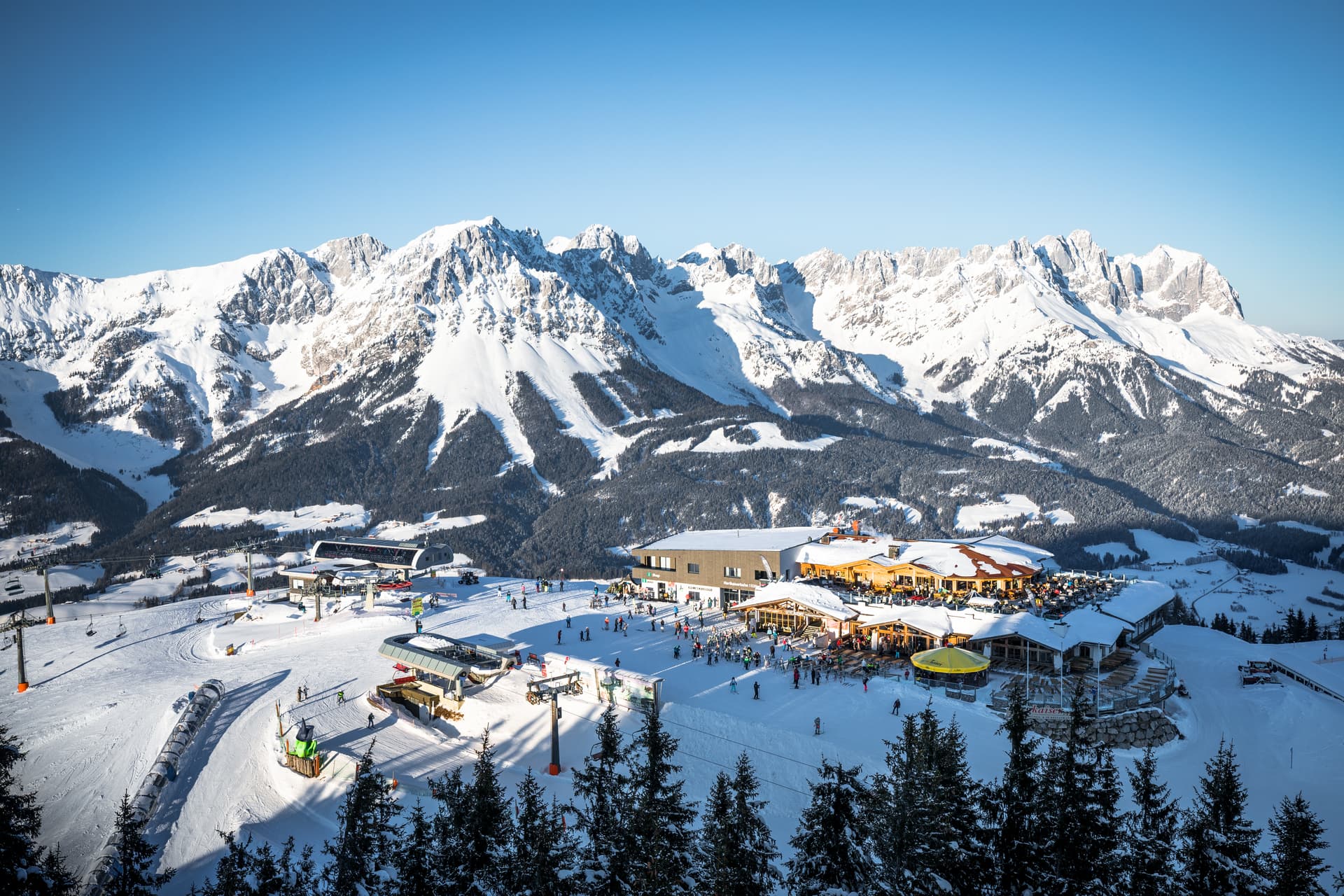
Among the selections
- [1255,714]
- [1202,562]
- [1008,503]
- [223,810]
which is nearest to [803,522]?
[1008,503]

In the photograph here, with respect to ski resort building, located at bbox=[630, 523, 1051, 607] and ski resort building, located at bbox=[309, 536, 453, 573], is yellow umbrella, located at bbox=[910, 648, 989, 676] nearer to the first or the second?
ski resort building, located at bbox=[630, 523, 1051, 607]

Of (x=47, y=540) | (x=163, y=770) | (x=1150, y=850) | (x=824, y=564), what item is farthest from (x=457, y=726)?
(x=47, y=540)

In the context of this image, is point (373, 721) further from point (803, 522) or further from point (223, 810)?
point (803, 522)

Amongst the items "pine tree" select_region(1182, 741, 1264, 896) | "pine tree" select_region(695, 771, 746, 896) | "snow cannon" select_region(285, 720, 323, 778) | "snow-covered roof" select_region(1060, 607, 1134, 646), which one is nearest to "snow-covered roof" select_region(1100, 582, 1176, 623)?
"snow-covered roof" select_region(1060, 607, 1134, 646)

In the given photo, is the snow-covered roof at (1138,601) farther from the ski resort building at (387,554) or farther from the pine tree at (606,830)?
the ski resort building at (387,554)

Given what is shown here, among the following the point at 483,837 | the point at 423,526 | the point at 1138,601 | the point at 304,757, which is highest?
the point at 483,837

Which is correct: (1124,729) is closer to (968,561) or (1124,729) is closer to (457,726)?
(968,561)

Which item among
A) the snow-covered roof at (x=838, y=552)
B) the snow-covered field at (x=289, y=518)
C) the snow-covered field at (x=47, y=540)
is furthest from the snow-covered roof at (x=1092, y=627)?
the snow-covered field at (x=47, y=540)
